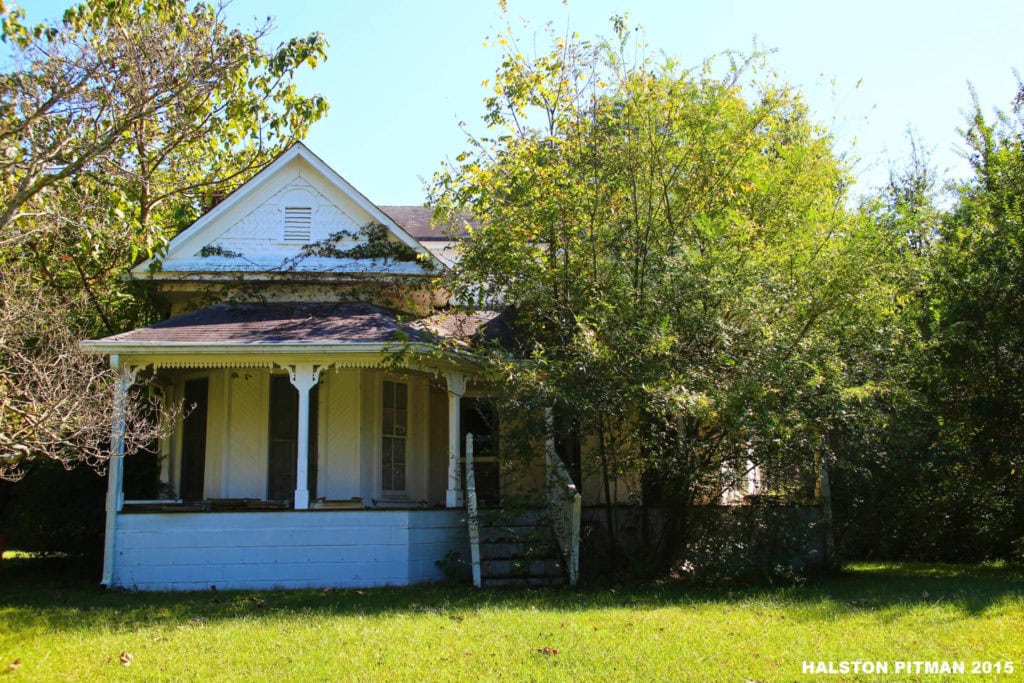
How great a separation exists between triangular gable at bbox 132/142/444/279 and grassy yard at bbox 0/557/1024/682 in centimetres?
559

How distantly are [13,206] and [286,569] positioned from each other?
5.48m

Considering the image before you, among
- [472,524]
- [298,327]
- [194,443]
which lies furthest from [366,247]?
[472,524]

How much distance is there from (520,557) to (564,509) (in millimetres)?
847

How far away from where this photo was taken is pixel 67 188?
1136cm

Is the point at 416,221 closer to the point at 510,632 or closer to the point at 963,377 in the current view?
the point at 963,377

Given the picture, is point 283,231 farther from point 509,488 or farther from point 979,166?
point 979,166

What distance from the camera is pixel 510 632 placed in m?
8.62

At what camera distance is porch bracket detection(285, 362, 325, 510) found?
12.4m

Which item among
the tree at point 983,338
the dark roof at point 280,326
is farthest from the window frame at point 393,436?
the tree at point 983,338

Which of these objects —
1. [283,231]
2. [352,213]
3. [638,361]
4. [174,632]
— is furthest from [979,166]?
[174,632]

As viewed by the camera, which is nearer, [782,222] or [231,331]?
[782,222]

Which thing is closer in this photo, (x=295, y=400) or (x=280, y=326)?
(x=280, y=326)

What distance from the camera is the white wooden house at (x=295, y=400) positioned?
482 inches

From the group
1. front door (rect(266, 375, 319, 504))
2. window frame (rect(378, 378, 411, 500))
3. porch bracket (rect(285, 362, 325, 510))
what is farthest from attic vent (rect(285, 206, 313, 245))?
porch bracket (rect(285, 362, 325, 510))
